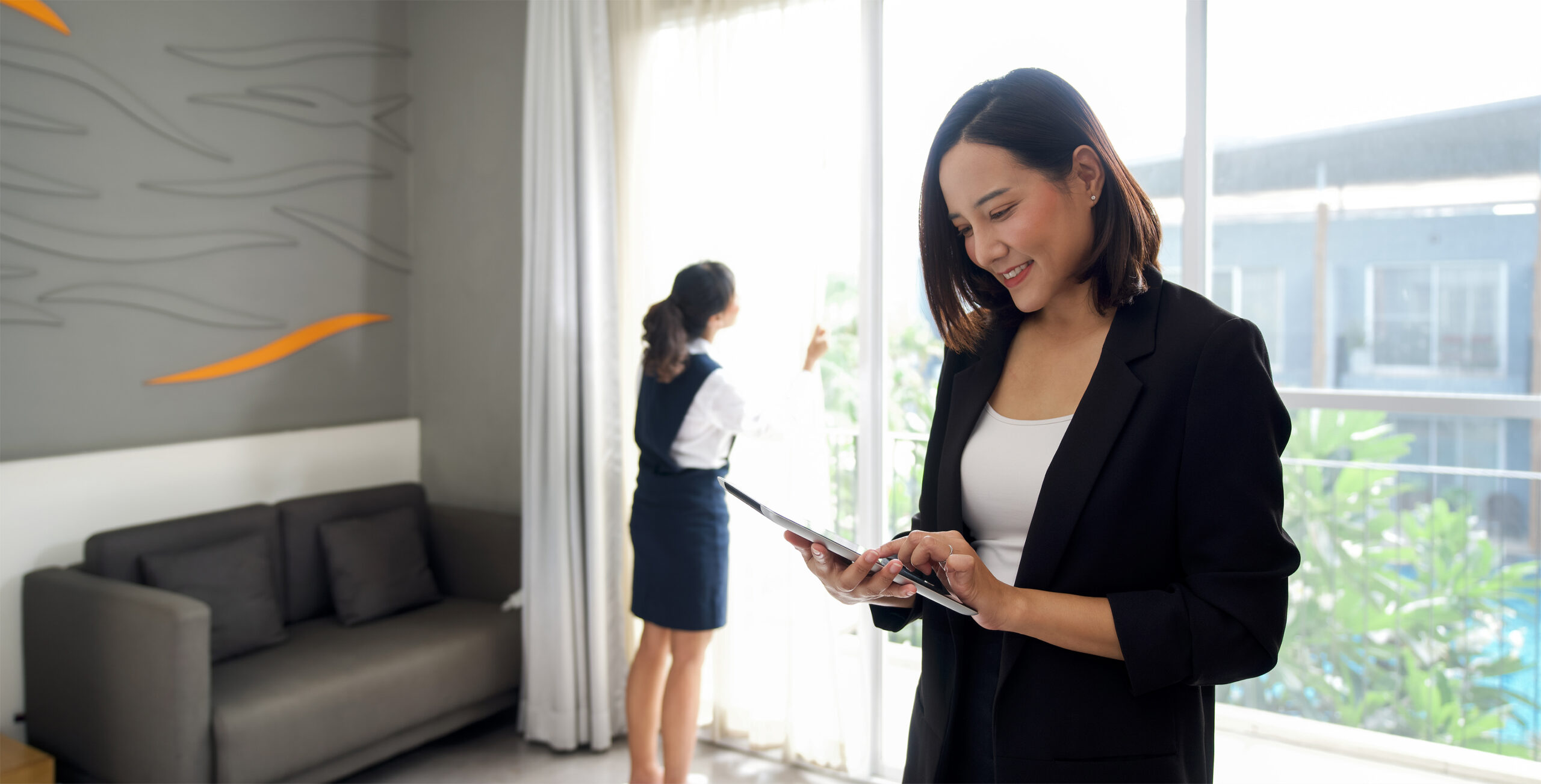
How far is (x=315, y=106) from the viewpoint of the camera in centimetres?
364

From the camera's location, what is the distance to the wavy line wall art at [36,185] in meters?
2.78

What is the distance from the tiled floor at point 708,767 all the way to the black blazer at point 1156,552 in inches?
79.9

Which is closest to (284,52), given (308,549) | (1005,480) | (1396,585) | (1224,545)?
(308,549)

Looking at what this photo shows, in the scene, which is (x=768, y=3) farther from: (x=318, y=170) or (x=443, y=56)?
(x=318, y=170)

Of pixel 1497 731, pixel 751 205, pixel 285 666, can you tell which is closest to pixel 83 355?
pixel 285 666

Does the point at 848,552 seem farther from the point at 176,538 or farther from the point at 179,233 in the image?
the point at 179,233

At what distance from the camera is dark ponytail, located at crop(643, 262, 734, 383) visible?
2711mm

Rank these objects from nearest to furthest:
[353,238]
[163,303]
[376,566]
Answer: [163,303] < [376,566] < [353,238]

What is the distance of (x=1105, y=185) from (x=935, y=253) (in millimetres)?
261

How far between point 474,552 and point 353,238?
4.77 ft

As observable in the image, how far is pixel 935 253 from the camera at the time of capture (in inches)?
51.0

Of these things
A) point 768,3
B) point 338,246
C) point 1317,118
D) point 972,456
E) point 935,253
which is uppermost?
point 768,3

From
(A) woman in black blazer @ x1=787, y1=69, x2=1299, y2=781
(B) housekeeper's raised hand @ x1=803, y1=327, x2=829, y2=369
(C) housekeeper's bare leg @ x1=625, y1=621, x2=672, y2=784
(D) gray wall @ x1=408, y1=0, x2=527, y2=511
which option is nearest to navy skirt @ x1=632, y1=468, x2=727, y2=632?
(C) housekeeper's bare leg @ x1=625, y1=621, x2=672, y2=784

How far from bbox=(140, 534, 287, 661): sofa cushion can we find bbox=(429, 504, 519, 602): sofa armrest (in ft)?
2.27
